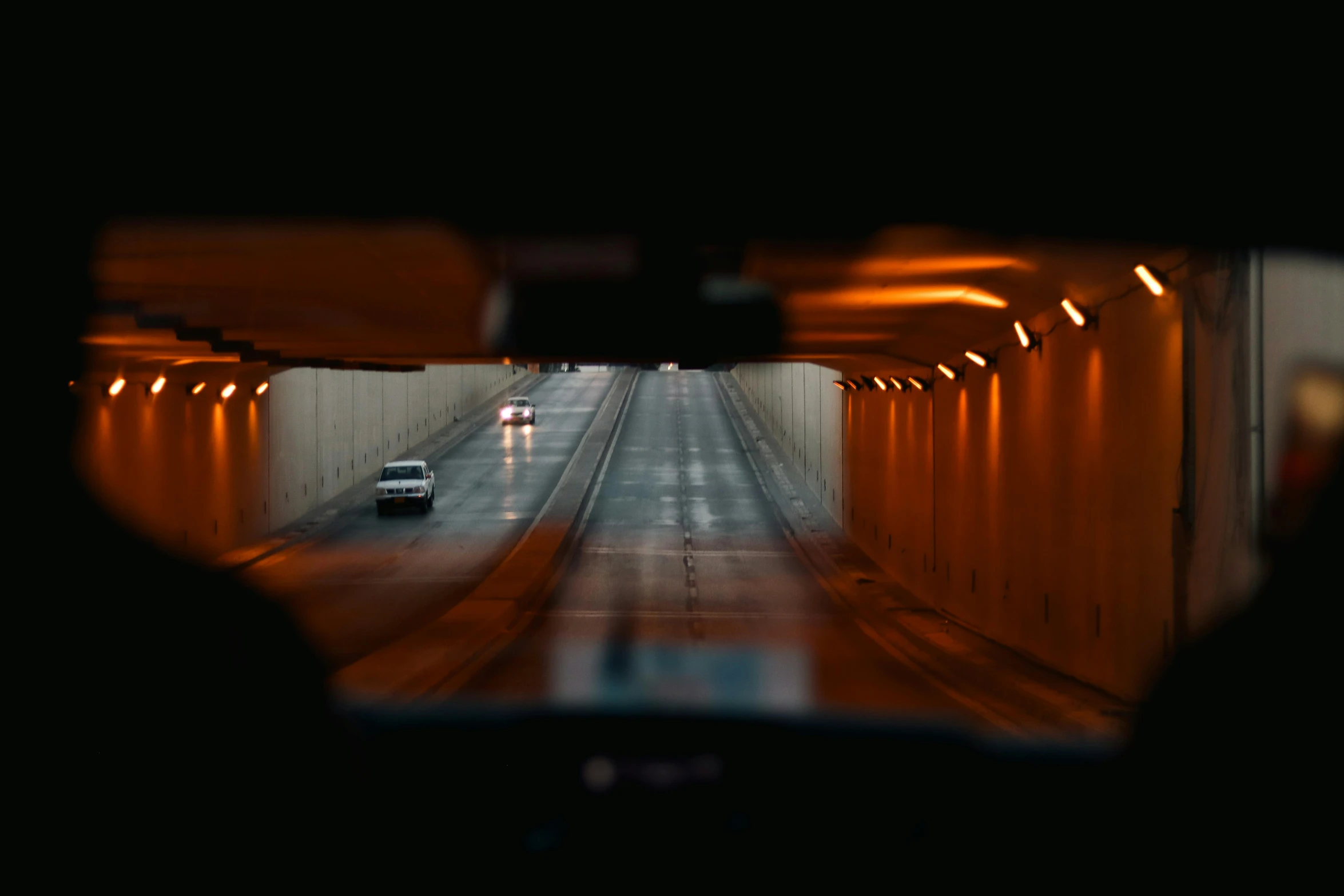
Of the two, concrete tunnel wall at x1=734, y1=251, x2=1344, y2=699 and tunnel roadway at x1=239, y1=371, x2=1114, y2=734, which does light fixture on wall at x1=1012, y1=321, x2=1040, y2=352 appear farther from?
tunnel roadway at x1=239, y1=371, x2=1114, y2=734

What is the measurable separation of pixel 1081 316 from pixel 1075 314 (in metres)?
0.08

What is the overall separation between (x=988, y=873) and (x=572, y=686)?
10611 mm

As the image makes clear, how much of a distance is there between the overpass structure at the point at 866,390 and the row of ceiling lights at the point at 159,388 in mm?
101

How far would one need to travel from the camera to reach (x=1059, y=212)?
569 cm

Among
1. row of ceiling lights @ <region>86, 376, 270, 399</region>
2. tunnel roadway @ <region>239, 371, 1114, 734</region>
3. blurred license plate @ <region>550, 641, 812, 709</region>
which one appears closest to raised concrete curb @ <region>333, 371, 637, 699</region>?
tunnel roadway @ <region>239, 371, 1114, 734</region>

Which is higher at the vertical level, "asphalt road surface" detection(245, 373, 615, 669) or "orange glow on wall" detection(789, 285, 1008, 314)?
"orange glow on wall" detection(789, 285, 1008, 314)

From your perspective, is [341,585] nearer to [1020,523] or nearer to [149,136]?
[1020,523]

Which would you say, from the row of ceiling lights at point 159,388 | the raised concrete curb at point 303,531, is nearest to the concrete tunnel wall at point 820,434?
the raised concrete curb at point 303,531

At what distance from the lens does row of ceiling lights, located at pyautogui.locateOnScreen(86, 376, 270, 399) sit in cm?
2521

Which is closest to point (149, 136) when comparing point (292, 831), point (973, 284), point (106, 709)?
point (106, 709)

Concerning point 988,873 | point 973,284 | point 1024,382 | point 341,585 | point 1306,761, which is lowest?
point 341,585

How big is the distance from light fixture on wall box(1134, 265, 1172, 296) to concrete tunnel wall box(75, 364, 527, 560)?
1540cm

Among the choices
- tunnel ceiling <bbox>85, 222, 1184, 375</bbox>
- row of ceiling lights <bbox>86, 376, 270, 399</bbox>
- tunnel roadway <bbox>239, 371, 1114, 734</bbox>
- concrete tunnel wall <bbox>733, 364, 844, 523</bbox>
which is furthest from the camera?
concrete tunnel wall <bbox>733, 364, 844, 523</bbox>

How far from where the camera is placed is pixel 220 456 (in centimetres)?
3153
